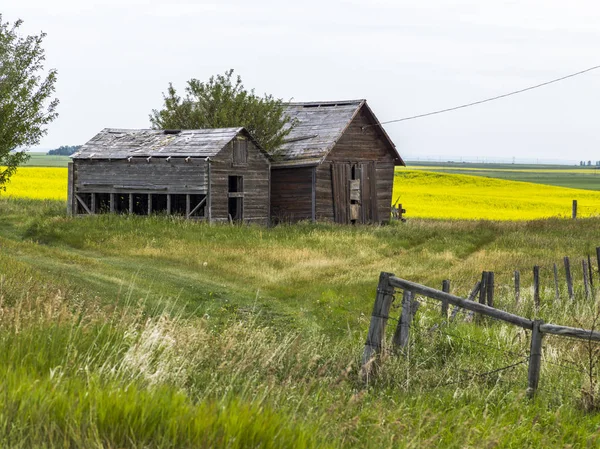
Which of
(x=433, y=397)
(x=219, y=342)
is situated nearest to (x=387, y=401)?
(x=433, y=397)

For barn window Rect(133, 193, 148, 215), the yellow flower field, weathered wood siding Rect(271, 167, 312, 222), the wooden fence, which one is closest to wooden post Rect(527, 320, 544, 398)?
the wooden fence

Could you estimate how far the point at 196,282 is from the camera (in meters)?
19.0

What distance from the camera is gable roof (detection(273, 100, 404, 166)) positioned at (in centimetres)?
3788

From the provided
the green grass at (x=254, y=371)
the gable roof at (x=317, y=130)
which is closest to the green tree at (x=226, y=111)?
the gable roof at (x=317, y=130)

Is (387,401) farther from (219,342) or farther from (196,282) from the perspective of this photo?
(196,282)

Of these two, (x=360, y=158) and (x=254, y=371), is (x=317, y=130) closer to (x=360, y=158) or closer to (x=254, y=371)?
(x=360, y=158)

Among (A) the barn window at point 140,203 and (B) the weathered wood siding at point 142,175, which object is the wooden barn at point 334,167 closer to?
(B) the weathered wood siding at point 142,175

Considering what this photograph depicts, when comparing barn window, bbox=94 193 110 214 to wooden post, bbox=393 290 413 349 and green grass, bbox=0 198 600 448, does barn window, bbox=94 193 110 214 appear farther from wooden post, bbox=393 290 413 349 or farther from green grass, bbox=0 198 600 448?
wooden post, bbox=393 290 413 349

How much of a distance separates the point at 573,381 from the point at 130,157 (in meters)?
28.1

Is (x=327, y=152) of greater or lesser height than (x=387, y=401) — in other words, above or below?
above

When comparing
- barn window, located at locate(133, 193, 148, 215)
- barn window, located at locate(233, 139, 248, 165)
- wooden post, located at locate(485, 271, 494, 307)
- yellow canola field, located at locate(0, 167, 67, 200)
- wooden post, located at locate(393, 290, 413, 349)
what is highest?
barn window, located at locate(233, 139, 248, 165)

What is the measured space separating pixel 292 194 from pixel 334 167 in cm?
231

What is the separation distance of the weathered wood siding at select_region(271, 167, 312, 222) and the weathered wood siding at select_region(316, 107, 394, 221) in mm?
456

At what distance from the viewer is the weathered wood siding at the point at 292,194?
3753 cm
